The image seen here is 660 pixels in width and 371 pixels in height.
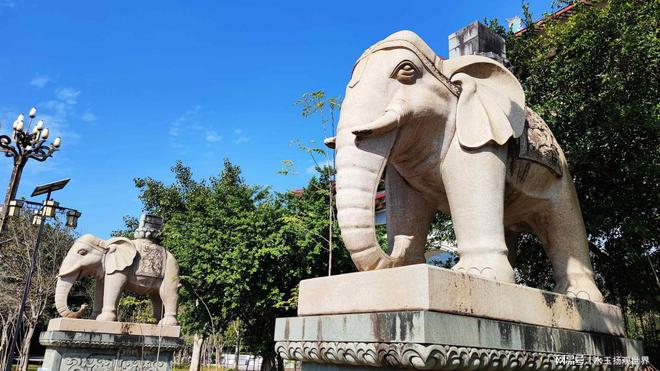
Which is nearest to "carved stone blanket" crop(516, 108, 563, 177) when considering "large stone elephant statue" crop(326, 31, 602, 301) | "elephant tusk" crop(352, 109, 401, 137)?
"large stone elephant statue" crop(326, 31, 602, 301)

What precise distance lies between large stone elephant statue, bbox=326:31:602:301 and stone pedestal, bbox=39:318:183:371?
604 cm

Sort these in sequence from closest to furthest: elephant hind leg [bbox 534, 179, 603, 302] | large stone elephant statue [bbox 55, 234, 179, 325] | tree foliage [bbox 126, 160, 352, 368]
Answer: elephant hind leg [bbox 534, 179, 603, 302], large stone elephant statue [bbox 55, 234, 179, 325], tree foliage [bbox 126, 160, 352, 368]

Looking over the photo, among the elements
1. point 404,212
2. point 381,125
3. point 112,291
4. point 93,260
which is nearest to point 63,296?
point 93,260

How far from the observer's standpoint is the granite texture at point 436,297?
2391mm

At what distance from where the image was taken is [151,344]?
8555 millimetres

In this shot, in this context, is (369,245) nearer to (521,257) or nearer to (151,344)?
(521,257)

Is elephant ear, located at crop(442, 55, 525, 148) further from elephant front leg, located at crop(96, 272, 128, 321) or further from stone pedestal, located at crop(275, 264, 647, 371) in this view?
elephant front leg, located at crop(96, 272, 128, 321)

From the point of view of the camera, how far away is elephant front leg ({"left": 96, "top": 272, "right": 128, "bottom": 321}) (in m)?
8.84

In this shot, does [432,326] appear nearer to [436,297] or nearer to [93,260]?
[436,297]

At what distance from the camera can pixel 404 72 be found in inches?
121

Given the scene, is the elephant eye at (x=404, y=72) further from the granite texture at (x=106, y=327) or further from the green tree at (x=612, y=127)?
the granite texture at (x=106, y=327)

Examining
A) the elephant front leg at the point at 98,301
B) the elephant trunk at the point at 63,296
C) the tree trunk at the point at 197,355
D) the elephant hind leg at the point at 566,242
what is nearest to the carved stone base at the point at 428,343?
the elephant hind leg at the point at 566,242

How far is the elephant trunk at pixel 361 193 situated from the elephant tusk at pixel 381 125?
11 mm

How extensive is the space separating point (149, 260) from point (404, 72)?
7686 mm
